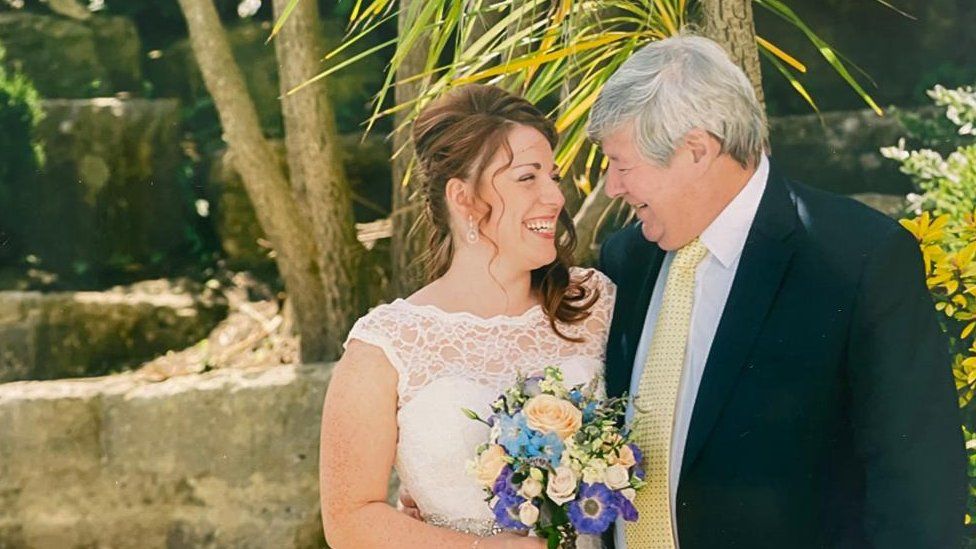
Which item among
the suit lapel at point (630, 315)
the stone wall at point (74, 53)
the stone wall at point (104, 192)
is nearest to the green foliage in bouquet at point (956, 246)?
the suit lapel at point (630, 315)

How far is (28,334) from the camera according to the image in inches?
A: 267

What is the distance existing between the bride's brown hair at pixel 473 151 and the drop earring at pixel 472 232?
0.09m

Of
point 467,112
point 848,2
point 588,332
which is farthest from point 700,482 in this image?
point 848,2

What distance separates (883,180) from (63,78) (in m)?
4.49

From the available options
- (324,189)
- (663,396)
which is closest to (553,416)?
(663,396)

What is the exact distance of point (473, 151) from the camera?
3.07 meters

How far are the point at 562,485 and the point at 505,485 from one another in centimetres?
11

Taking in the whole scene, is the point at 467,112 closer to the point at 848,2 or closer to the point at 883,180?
the point at 883,180

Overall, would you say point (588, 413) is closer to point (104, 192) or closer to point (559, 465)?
point (559, 465)

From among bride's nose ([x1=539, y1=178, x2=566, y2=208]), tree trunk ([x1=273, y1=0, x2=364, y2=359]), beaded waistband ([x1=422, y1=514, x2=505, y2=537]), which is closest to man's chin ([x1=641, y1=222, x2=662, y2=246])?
bride's nose ([x1=539, y1=178, x2=566, y2=208])

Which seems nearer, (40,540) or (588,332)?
(588,332)

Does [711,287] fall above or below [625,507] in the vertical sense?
above

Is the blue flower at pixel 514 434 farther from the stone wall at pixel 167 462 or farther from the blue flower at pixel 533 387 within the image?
the stone wall at pixel 167 462

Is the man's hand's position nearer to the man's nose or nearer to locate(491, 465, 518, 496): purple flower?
locate(491, 465, 518, 496): purple flower
